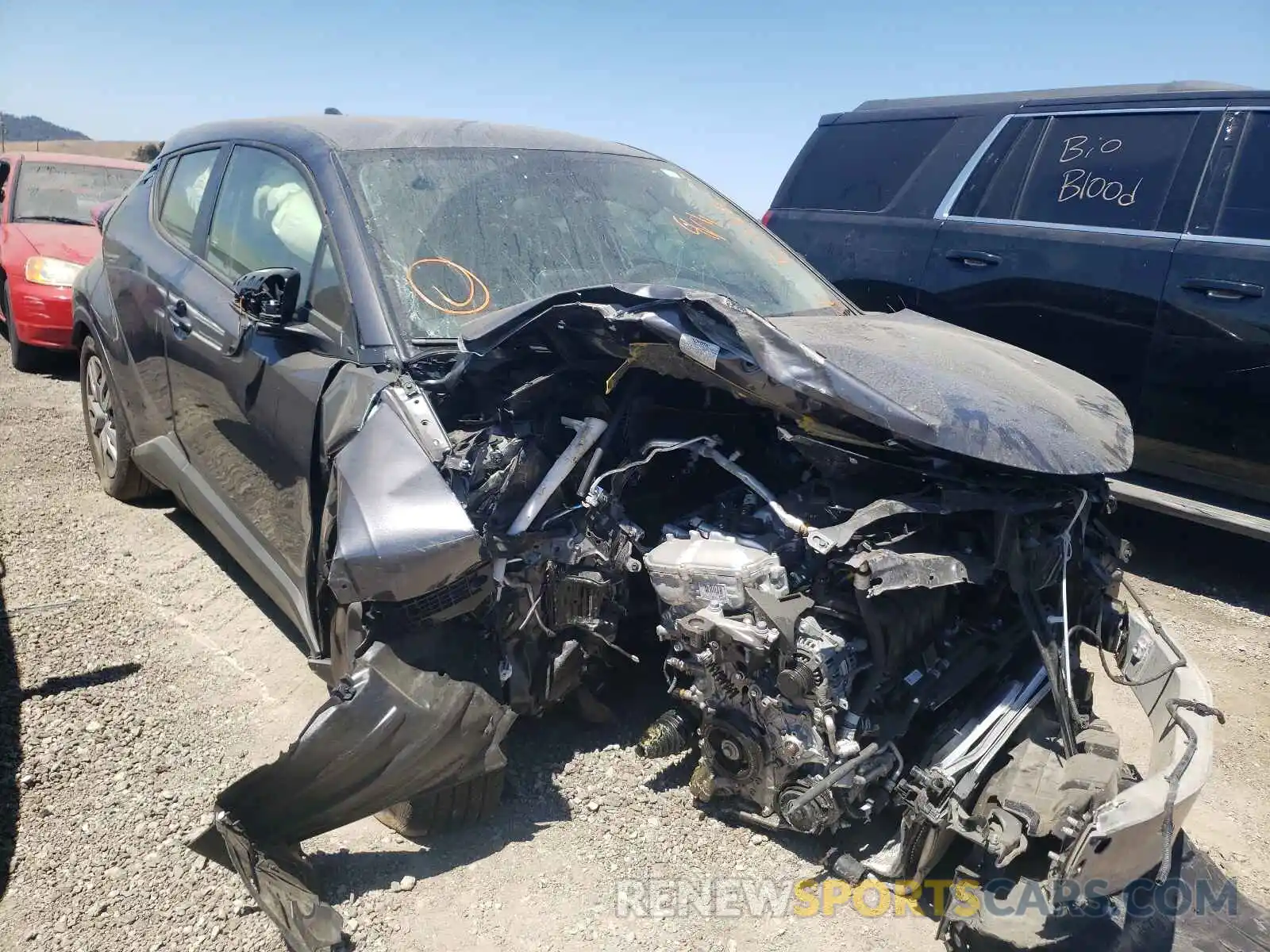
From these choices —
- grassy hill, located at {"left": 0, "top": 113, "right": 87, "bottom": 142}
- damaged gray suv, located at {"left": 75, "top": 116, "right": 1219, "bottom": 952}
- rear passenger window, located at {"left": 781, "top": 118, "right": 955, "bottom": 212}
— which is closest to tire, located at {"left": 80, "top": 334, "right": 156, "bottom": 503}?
damaged gray suv, located at {"left": 75, "top": 116, "right": 1219, "bottom": 952}

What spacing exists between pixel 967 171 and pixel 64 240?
23.2ft

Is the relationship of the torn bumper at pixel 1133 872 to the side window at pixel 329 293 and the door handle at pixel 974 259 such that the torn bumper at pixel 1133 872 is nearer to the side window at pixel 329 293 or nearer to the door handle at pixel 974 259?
the side window at pixel 329 293

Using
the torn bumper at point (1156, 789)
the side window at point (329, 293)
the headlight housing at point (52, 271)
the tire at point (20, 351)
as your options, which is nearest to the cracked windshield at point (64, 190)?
the tire at point (20, 351)

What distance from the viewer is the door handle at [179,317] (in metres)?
3.57

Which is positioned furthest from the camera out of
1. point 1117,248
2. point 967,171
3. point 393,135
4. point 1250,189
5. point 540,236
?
point 967,171

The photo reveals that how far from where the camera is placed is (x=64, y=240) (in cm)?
779

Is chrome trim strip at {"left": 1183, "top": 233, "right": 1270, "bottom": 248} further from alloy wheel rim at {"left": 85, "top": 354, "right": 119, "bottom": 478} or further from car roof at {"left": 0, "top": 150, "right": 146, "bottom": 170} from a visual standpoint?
car roof at {"left": 0, "top": 150, "right": 146, "bottom": 170}

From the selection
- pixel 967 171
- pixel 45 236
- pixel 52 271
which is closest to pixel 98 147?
pixel 45 236

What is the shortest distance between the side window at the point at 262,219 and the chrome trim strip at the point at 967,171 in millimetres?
3465

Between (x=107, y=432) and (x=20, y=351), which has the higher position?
(x=107, y=432)

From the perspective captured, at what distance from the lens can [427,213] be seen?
10.2 feet

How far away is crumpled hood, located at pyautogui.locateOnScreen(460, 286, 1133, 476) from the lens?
2312mm

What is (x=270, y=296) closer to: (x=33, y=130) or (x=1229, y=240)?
(x=1229, y=240)

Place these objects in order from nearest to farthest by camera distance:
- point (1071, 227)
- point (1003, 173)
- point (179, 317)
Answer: point (179, 317) < point (1071, 227) < point (1003, 173)
